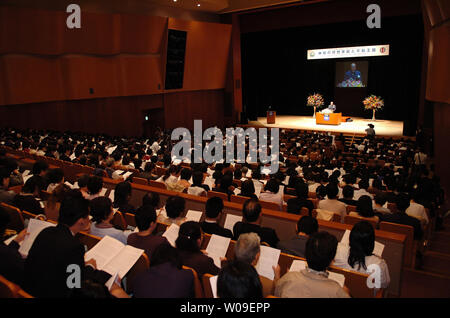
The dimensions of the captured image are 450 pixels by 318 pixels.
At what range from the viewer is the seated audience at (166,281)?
2246 millimetres

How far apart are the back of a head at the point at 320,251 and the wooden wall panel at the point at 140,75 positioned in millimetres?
14141

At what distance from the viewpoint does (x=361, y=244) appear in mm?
2910

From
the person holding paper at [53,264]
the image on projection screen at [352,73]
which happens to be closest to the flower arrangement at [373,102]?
the image on projection screen at [352,73]

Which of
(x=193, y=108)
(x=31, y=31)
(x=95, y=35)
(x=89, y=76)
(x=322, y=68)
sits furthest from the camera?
(x=322, y=68)

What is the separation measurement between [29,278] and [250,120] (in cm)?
1840

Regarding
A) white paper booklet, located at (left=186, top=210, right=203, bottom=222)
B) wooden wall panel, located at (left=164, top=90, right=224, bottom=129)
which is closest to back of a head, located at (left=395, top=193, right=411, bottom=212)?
white paper booklet, located at (left=186, top=210, right=203, bottom=222)

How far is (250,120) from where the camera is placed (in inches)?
802

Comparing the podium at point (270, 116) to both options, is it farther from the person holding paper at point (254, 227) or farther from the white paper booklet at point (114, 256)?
the white paper booklet at point (114, 256)

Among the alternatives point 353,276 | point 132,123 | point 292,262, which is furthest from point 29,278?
point 132,123

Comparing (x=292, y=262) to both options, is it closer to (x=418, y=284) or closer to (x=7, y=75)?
(x=418, y=284)

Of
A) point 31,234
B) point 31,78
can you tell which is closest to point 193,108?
point 31,78

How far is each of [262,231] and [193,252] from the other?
93 cm

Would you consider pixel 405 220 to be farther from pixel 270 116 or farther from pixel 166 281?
pixel 270 116

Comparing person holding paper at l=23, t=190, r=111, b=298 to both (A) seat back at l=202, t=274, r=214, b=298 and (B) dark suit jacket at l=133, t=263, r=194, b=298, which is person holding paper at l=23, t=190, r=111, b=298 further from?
(A) seat back at l=202, t=274, r=214, b=298
